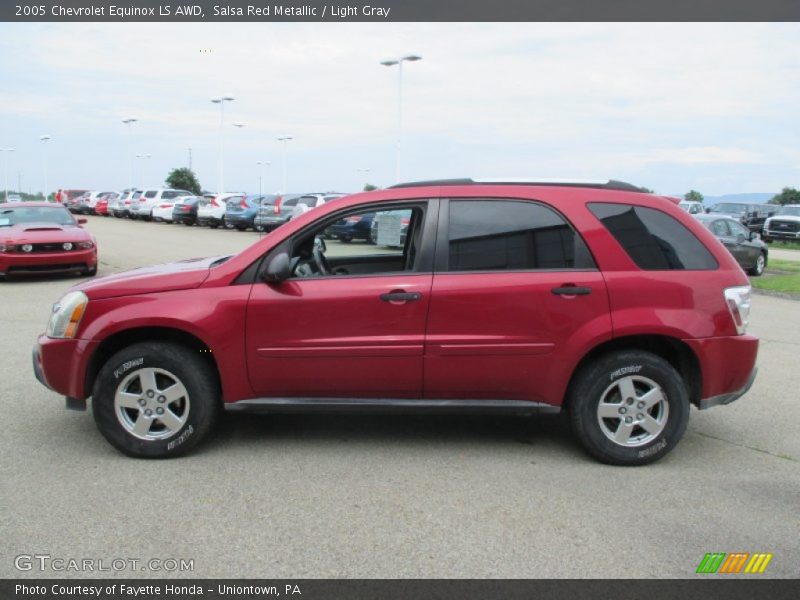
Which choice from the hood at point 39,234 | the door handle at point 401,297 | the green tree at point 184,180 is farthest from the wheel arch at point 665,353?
the green tree at point 184,180

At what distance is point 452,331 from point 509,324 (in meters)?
0.36

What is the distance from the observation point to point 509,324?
460cm

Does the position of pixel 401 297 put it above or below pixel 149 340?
above

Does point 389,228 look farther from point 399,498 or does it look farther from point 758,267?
point 758,267

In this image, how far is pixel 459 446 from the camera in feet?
16.5

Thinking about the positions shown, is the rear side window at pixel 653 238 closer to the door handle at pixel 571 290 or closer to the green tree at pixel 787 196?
the door handle at pixel 571 290

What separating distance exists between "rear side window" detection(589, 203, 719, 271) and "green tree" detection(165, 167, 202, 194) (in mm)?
78511

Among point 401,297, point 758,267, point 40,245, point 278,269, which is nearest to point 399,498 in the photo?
point 401,297

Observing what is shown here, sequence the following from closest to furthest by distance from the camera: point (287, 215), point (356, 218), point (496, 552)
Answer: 1. point (496, 552)
2. point (356, 218)
3. point (287, 215)

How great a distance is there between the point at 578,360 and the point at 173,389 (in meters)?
2.53

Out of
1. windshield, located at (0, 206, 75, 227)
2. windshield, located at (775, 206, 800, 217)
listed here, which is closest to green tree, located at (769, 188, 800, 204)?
windshield, located at (775, 206, 800, 217)

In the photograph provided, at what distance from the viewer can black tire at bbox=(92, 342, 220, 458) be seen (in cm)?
461
